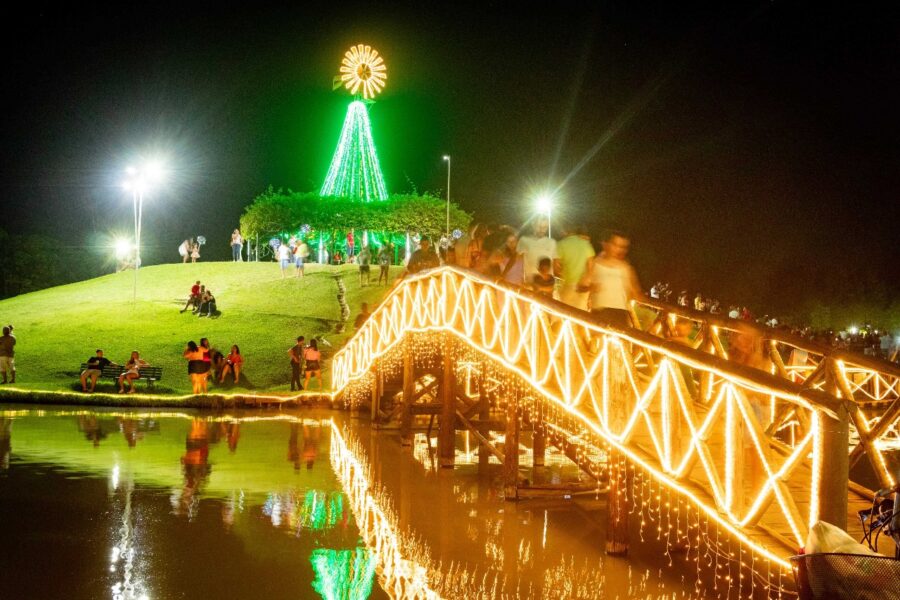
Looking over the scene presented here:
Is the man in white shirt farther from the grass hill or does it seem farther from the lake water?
the grass hill

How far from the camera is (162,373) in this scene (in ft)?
103

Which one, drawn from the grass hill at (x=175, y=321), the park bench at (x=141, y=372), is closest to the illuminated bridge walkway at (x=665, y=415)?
the park bench at (x=141, y=372)

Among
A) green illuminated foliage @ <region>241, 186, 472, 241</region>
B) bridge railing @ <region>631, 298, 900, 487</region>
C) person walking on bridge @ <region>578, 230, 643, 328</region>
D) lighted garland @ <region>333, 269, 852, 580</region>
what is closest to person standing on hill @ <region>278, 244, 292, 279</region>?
green illuminated foliage @ <region>241, 186, 472, 241</region>

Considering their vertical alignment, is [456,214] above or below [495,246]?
above

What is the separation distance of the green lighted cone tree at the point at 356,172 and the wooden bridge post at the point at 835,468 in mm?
56391

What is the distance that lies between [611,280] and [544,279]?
100 inches

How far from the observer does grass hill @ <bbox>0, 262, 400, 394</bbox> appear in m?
31.7

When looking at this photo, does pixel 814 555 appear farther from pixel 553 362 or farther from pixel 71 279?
pixel 71 279

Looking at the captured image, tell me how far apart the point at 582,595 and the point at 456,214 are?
2096 inches

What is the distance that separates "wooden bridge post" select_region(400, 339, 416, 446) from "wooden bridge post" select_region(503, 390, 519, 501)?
5.61m

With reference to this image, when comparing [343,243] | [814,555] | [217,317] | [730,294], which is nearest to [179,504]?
[814,555]

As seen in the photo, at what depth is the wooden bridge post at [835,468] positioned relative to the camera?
566cm

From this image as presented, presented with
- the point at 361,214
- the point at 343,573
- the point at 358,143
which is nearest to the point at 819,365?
the point at 343,573

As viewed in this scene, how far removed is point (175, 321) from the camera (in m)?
38.5
